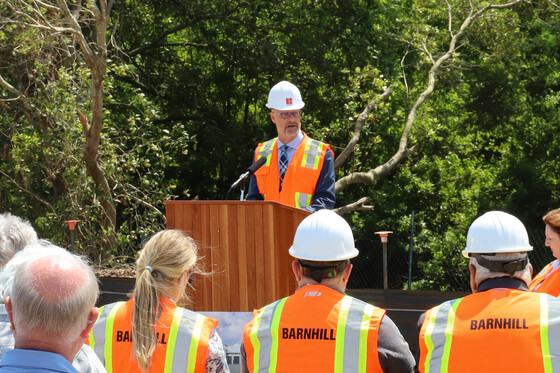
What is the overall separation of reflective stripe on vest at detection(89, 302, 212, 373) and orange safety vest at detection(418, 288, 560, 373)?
3.05 ft

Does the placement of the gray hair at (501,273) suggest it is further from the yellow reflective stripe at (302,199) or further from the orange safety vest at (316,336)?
the yellow reflective stripe at (302,199)

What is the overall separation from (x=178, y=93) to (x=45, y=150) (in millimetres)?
4360

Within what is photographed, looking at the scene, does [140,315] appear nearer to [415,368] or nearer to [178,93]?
[415,368]

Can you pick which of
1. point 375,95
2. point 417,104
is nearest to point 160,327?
point 375,95

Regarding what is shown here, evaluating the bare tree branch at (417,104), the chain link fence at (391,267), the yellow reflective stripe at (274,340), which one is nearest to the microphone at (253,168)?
the yellow reflective stripe at (274,340)

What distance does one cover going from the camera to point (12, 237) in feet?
10.4

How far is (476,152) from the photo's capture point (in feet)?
51.4

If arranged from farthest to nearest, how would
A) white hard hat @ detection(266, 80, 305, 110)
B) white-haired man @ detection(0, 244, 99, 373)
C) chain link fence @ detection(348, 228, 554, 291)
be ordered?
chain link fence @ detection(348, 228, 554, 291), white hard hat @ detection(266, 80, 305, 110), white-haired man @ detection(0, 244, 99, 373)

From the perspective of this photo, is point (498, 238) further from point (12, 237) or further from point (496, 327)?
point (12, 237)

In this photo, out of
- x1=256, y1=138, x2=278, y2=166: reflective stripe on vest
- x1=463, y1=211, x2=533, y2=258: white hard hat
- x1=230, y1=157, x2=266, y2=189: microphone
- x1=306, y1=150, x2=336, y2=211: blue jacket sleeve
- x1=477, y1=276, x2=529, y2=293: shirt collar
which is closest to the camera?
x1=477, y1=276, x2=529, y2=293: shirt collar

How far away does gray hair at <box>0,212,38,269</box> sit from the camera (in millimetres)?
3113

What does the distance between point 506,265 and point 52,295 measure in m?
2.07

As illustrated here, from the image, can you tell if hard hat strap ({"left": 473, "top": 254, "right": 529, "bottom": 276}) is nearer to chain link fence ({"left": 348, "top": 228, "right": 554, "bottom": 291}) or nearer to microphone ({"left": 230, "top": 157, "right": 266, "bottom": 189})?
microphone ({"left": 230, "top": 157, "right": 266, "bottom": 189})

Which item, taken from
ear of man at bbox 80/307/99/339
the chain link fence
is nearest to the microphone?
ear of man at bbox 80/307/99/339
